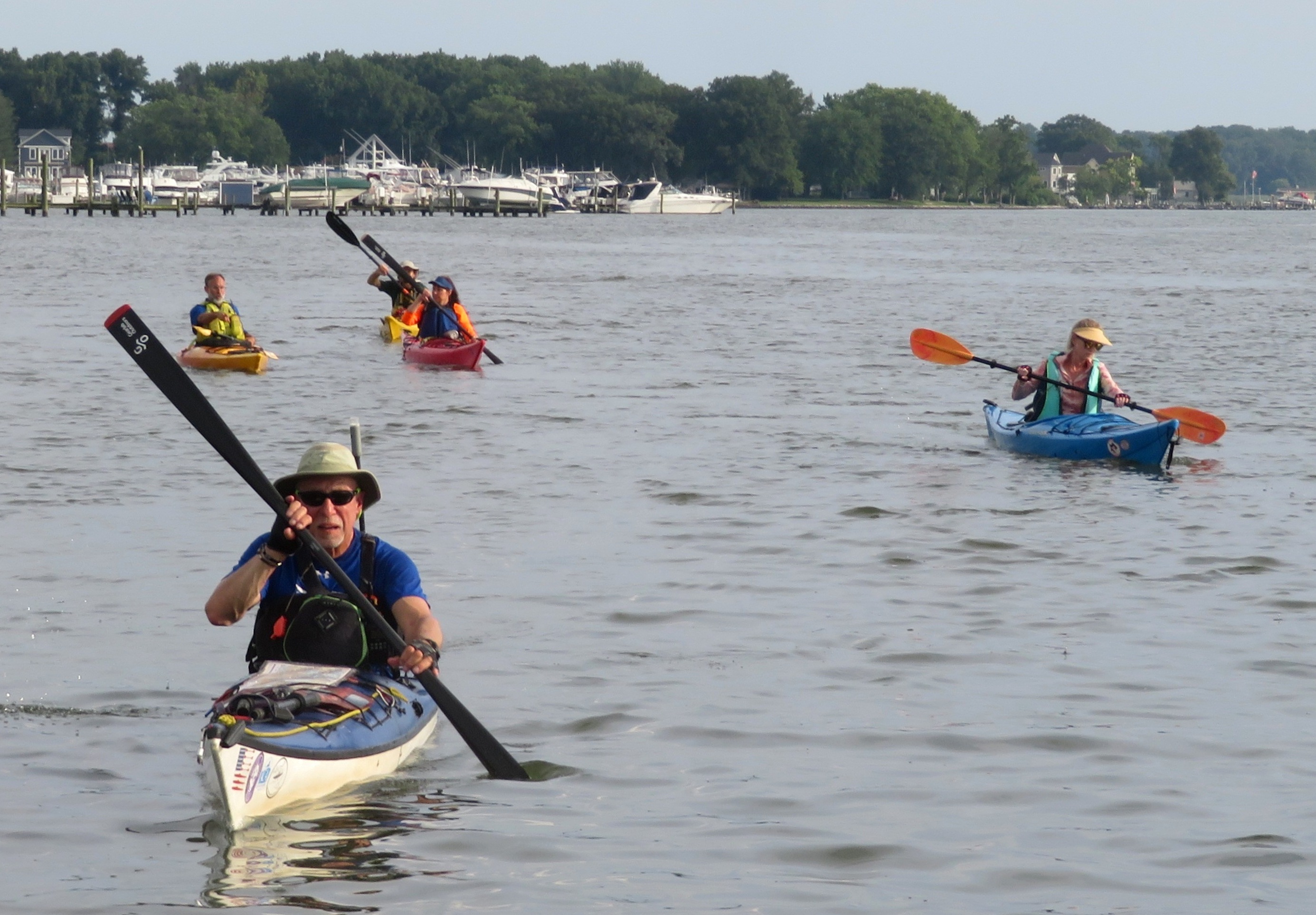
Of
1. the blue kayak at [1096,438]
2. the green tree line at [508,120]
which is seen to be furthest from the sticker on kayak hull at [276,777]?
the green tree line at [508,120]

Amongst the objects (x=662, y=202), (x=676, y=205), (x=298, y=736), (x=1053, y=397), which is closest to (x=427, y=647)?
(x=298, y=736)

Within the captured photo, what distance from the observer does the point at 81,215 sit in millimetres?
102125

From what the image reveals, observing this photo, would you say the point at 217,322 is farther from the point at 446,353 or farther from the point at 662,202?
the point at 662,202

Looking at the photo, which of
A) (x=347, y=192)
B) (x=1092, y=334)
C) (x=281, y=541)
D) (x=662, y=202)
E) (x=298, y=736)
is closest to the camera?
(x=298, y=736)

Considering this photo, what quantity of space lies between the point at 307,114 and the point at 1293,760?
590 ft

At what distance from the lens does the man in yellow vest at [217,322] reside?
74.2 feet

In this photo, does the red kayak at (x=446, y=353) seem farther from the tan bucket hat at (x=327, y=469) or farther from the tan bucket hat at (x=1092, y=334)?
the tan bucket hat at (x=327, y=469)

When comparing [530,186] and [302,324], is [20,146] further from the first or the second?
[302,324]

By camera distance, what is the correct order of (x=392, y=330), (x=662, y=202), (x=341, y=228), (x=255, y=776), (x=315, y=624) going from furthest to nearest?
(x=662, y=202), (x=392, y=330), (x=341, y=228), (x=315, y=624), (x=255, y=776)

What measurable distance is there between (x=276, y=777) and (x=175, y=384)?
206cm

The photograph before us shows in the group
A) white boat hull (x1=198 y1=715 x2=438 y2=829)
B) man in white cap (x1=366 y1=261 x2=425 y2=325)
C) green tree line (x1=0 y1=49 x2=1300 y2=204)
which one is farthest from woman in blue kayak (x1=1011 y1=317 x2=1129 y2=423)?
green tree line (x1=0 y1=49 x2=1300 y2=204)

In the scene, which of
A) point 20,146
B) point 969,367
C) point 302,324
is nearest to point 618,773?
point 969,367

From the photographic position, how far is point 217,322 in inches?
905

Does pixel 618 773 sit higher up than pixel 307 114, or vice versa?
pixel 307 114
